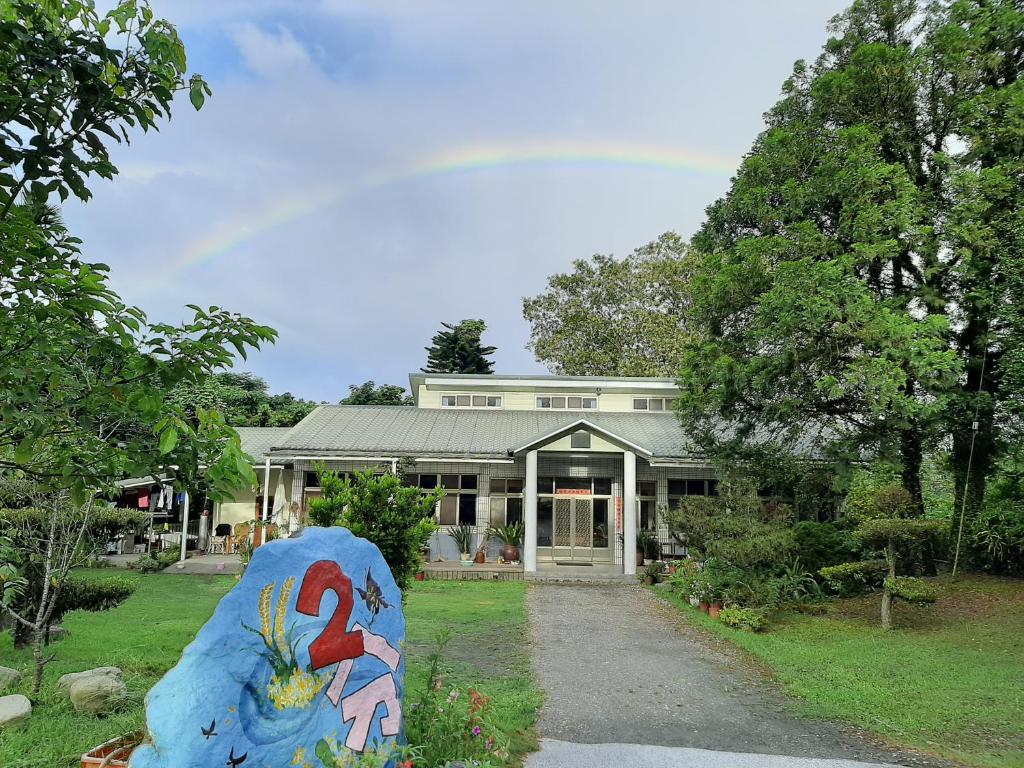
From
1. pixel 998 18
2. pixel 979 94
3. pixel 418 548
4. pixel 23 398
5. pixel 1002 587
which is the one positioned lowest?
pixel 1002 587

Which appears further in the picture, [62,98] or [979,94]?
[979,94]

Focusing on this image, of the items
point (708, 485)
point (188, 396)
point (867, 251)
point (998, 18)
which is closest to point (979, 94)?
point (998, 18)

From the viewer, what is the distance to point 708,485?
20.3 m

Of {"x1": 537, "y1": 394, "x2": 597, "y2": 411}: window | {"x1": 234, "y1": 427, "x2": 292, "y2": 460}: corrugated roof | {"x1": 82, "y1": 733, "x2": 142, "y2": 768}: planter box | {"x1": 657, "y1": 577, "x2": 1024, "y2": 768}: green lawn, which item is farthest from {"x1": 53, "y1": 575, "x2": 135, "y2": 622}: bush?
{"x1": 537, "y1": 394, "x2": 597, "y2": 411}: window

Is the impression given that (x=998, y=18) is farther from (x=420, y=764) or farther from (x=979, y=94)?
(x=420, y=764)

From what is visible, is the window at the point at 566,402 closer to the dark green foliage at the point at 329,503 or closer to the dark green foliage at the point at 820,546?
the dark green foliage at the point at 820,546

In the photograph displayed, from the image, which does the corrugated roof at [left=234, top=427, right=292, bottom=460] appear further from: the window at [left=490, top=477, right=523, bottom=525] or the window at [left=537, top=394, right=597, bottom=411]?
the window at [left=537, top=394, right=597, bottom=411]

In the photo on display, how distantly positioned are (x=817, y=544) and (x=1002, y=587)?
332 cm

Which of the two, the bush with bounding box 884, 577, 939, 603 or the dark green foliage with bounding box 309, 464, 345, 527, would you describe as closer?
the dark green foliage with bounding box 309, 464, 345, 527

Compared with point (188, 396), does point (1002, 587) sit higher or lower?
lower

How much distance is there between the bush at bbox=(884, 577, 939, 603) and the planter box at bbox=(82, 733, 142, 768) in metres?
10.9

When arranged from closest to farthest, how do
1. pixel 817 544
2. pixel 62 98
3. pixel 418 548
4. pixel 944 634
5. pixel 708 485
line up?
pixel 62 98 → pixel 418 548 → pixel 944 634 → pixel 817 544 → pixel 708 485

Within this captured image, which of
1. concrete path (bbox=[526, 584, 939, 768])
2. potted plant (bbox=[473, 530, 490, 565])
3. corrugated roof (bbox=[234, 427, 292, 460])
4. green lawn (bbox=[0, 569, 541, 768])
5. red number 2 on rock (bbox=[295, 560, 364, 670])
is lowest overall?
concrete path (bbox=[526, 584, 939, 768])

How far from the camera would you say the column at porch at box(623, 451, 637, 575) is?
57.1ft
